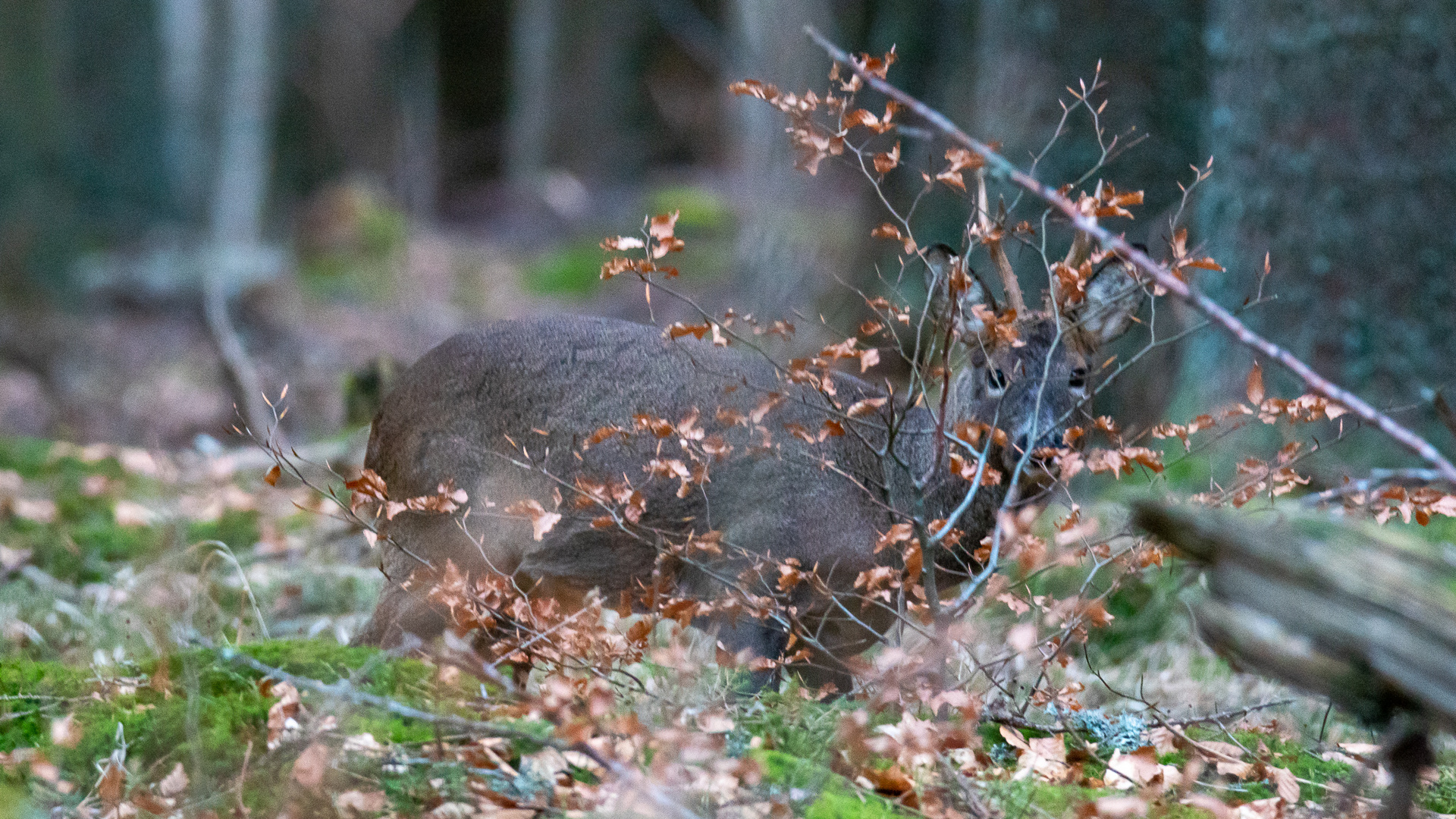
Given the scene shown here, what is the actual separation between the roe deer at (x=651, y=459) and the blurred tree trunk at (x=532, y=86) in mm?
25137

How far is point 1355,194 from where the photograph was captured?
781 cm

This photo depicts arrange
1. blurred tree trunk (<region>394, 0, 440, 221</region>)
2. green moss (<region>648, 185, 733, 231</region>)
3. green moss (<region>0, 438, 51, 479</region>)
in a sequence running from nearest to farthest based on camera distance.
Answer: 1. green moss (<region>0, 438, 51, 479</region>)
2. green moss (<region>648, 185, 733, 231</region>)
3. blurred tree trunk (<region>394, 0, 440, 221</region>)

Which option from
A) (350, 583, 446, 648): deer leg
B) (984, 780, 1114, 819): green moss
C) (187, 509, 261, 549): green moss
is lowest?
(187, 509, 261, 549): green moss

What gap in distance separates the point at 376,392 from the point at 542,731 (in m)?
5.34

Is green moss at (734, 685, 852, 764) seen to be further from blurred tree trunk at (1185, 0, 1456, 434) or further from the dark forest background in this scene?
blurred tree trunk at (1185, 0, 1456, 434)

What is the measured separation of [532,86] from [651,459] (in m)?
Answer: 25.6

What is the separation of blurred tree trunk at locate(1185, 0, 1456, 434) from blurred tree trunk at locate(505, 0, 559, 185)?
23203 mm

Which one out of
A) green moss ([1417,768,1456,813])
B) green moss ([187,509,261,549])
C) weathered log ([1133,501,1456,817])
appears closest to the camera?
weathered log ([1133,501,1456,817])

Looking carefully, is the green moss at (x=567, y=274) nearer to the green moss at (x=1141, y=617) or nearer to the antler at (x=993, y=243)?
the green moss at (x=1141, y=617)

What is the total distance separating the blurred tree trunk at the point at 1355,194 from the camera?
770 cm

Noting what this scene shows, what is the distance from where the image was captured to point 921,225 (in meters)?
11.5

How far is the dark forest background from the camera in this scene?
25.6 feet

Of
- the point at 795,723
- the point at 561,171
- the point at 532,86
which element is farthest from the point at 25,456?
the point at 561,171

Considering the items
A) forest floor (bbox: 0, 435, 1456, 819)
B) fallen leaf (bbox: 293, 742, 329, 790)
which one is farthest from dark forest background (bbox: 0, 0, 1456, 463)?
fallen leaf (bbox: 293, 742, 329, 790)
